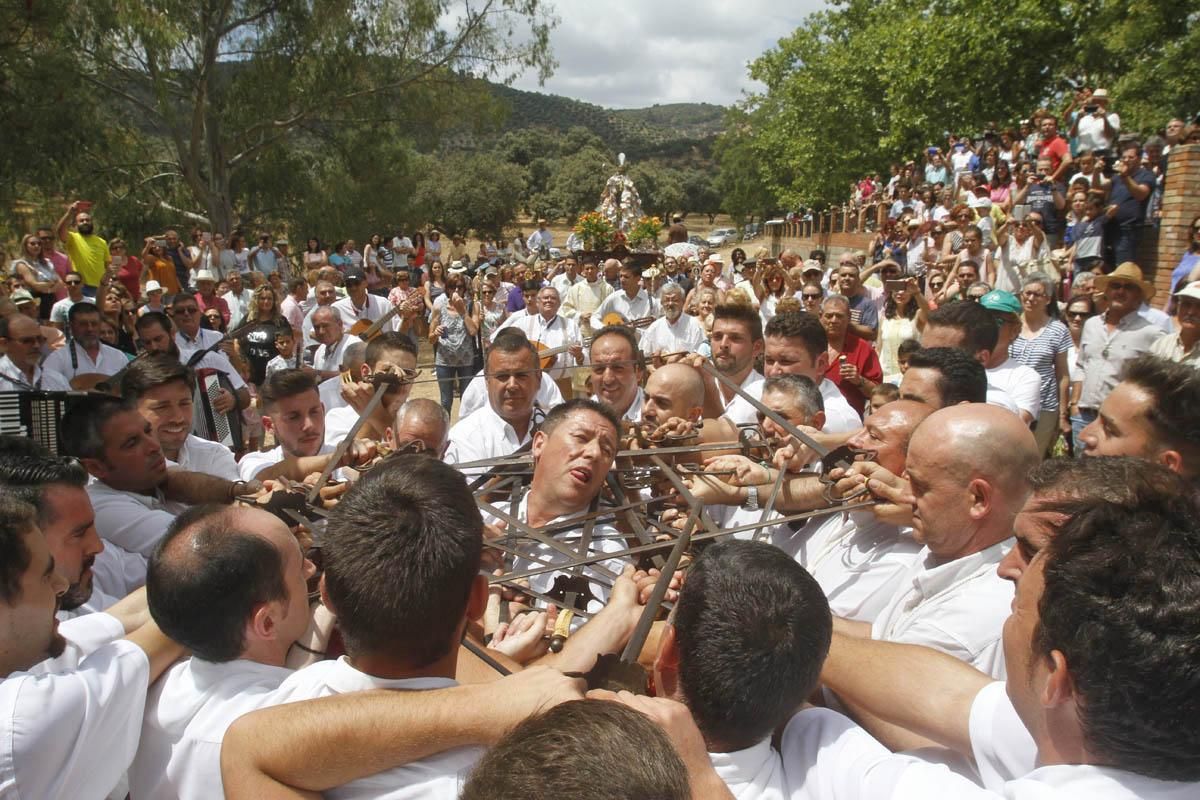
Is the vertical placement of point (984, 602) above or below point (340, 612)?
below

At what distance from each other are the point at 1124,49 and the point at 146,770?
29.1m

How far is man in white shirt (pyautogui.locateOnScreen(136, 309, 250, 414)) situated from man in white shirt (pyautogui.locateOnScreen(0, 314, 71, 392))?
2.15 feet

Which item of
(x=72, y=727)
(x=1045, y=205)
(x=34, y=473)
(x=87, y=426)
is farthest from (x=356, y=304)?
(x=1045, y=205)

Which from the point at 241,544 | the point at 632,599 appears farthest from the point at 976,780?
the point at 241,544

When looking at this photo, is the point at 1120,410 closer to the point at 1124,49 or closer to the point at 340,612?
the point at 340,612

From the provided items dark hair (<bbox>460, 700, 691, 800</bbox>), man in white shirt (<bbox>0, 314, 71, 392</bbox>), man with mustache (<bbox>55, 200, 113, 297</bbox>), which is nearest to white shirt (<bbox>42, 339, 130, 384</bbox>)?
man in white shirt (<bbox>0, 314, 71, 392</bbox>)

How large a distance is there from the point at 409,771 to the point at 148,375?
114 inches

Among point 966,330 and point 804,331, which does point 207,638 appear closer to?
point 804,331

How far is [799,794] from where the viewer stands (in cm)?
167

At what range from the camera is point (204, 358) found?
20.6 feet

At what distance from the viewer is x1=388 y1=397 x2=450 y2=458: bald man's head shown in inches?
139

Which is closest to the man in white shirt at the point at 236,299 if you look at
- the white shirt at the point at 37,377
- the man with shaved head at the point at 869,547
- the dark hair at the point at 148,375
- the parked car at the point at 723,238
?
the white shirt at the point at 37,377

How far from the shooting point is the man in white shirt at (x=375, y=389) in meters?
4.09

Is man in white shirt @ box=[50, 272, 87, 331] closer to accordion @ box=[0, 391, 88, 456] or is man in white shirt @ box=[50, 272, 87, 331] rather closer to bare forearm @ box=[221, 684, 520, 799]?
accordion @ box=[0, 391, 88, 456]
